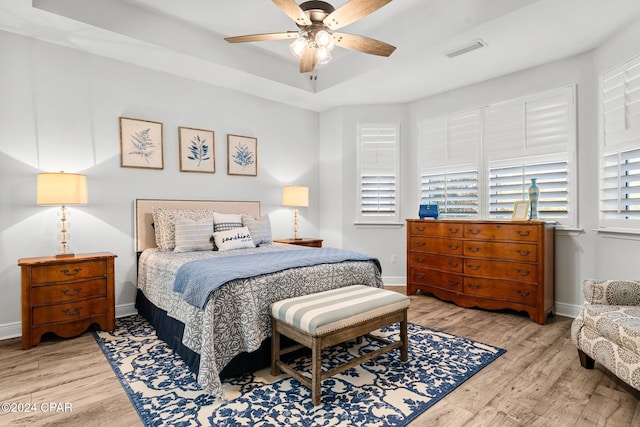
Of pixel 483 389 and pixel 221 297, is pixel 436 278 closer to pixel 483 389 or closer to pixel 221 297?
pixel 483 389

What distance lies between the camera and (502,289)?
12.1 feet

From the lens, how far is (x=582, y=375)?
2344mm

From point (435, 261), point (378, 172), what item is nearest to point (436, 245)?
point (435, 261)

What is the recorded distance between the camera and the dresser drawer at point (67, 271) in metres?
2.85

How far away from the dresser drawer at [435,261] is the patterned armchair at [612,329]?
1.60m

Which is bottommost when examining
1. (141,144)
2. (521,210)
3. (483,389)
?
(483,389)

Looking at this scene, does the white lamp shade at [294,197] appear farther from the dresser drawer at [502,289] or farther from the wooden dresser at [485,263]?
the dresser drawer at [502,289]

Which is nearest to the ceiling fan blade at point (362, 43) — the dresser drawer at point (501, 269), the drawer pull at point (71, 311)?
the dresser drawer at point (501, 269)

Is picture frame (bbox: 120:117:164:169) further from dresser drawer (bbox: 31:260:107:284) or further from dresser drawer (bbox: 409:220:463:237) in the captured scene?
dresser drawer (bbox: 409:220:463:237)

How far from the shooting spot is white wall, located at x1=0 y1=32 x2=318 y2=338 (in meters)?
3.12

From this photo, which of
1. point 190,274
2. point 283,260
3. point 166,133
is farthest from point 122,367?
point 166,133

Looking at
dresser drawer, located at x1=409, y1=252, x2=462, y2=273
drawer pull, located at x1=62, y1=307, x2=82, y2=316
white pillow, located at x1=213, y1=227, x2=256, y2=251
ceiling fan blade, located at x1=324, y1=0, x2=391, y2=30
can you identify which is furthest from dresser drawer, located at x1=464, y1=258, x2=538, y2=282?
drawer pull, located at x1=62, y1=307, x2=82, y2=316

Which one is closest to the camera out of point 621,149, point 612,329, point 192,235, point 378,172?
point 612,329

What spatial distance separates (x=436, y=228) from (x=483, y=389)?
2317 millimetres
